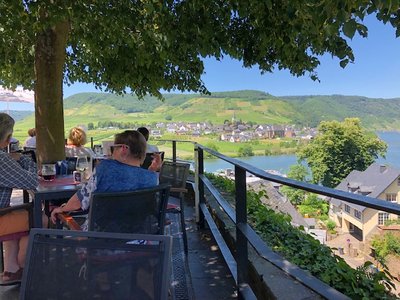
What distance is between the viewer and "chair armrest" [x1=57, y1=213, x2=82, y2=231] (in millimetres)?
2347

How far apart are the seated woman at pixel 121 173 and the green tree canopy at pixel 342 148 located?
9.31 metres

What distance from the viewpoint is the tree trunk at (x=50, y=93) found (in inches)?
198

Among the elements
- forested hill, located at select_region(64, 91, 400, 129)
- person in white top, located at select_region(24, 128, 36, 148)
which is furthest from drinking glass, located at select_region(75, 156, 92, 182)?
forested hill, located at select_region(64, 91, 400, 129)

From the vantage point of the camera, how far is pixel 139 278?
113 centimetres

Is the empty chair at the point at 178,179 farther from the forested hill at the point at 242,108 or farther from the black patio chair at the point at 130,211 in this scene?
the forested hill at the point at 242,108

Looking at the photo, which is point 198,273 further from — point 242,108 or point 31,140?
point 242,108

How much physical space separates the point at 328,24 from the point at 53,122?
12.7 ft

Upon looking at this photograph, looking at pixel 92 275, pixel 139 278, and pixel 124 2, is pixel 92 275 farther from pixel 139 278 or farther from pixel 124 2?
pixel 124 2

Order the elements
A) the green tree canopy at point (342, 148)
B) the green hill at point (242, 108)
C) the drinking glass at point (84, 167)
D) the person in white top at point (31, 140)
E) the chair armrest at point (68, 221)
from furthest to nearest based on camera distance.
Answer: the green hill at point (242, 108), the green tree canopy at point (342, 148), the person in white top at point (31, 140), the drinking glass at point (84, 167), the chair armrest at point (68, 221)

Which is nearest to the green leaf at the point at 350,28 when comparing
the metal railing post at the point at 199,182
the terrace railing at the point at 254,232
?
the terrace railing at the point at 254,232

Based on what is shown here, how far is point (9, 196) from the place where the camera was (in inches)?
104

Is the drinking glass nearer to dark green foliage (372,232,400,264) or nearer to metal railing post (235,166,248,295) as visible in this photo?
metal railing post (235,166,248,295)

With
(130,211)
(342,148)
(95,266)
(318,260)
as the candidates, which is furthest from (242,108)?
(95,266)

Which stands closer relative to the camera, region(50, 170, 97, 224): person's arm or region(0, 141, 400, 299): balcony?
region(0, 141, 400, 299): balcony
